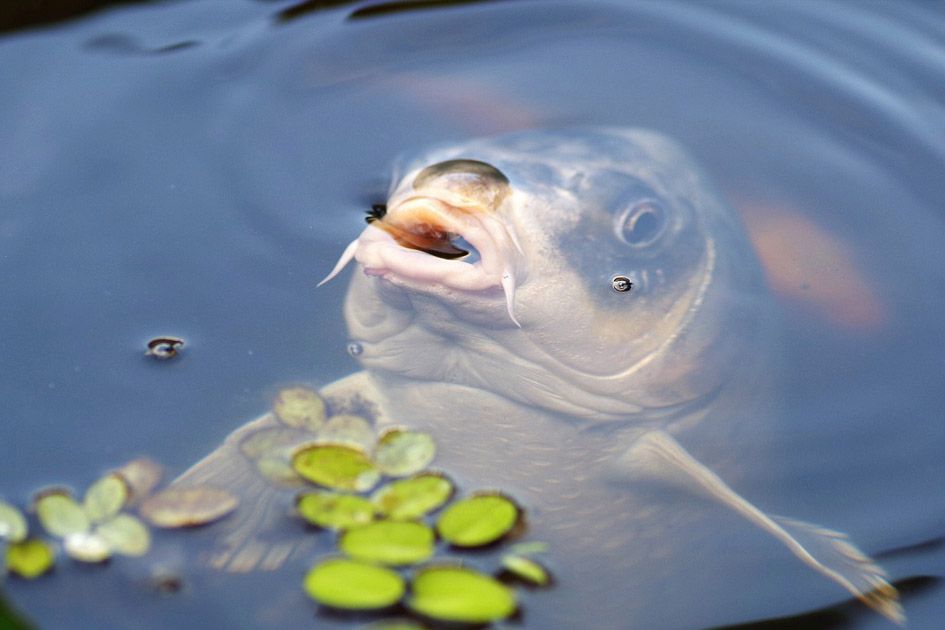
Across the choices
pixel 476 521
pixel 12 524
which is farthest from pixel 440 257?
pixel 12 524

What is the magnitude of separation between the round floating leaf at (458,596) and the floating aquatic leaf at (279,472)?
1.51 ft

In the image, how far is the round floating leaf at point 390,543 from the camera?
230 centimetres

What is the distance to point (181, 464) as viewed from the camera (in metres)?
2.76

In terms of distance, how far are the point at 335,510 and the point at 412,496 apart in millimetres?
183

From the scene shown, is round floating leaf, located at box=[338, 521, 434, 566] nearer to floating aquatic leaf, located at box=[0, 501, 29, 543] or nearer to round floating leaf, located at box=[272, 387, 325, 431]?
round floating leaf, located at box=[272, 387, 325, 431]

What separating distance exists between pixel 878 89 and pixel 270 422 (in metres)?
2.83

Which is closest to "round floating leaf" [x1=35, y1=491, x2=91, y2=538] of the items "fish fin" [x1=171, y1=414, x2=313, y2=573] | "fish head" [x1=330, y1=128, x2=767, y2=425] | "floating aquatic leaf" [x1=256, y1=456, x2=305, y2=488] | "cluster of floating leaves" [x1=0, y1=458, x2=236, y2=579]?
"cluster of floating leaves" [x1=0, y1=458, x2=236, y2=579]

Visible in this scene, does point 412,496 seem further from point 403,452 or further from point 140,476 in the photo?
point 140,476

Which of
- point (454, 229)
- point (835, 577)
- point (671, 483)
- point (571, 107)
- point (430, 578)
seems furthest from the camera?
point (571, 107)

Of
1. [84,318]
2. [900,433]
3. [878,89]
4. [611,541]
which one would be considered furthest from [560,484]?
[878,89]

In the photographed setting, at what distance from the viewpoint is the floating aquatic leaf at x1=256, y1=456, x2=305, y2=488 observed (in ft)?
8.45

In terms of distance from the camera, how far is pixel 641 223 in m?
3.06

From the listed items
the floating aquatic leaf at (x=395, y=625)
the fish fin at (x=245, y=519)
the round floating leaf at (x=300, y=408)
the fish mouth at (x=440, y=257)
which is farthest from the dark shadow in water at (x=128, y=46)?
the floating aquatic leaf at (x=395, y=625)

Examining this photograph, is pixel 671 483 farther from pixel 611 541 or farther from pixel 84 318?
pixel 84 318
